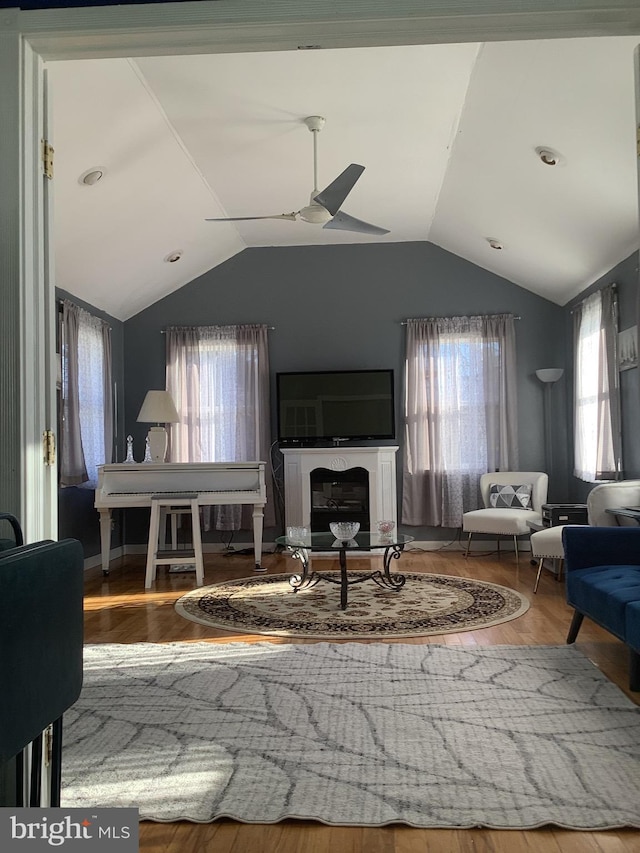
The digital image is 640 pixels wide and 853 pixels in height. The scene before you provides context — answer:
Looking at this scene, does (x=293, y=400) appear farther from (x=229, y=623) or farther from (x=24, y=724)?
→ (x=24, y=724)

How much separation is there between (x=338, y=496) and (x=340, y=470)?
29cm

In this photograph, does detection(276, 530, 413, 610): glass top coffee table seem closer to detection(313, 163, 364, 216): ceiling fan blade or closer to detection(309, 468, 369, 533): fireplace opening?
detection(309, 468, 369, 533): fireplace opening

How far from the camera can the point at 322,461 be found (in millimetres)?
7188

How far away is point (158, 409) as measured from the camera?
6734 mm

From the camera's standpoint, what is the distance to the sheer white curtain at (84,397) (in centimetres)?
611

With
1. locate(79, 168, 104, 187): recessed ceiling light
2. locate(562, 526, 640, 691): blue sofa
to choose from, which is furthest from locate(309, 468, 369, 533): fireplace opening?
locate(562, 526, 640, 691): blue sofa

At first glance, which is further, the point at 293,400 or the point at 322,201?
the point at 293,400

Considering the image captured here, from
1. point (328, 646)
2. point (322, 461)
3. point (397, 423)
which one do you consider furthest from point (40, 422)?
point (397, 423)

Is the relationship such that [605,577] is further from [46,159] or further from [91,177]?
[91,177]

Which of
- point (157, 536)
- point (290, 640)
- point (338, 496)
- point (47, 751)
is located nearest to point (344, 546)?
point (290, 640)

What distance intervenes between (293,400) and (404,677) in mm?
4367

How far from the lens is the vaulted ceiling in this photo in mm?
4055

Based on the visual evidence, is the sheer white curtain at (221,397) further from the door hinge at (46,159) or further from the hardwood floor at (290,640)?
the door hinge at (46,159)

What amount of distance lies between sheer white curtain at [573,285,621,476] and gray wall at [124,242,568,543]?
2.12 ft
